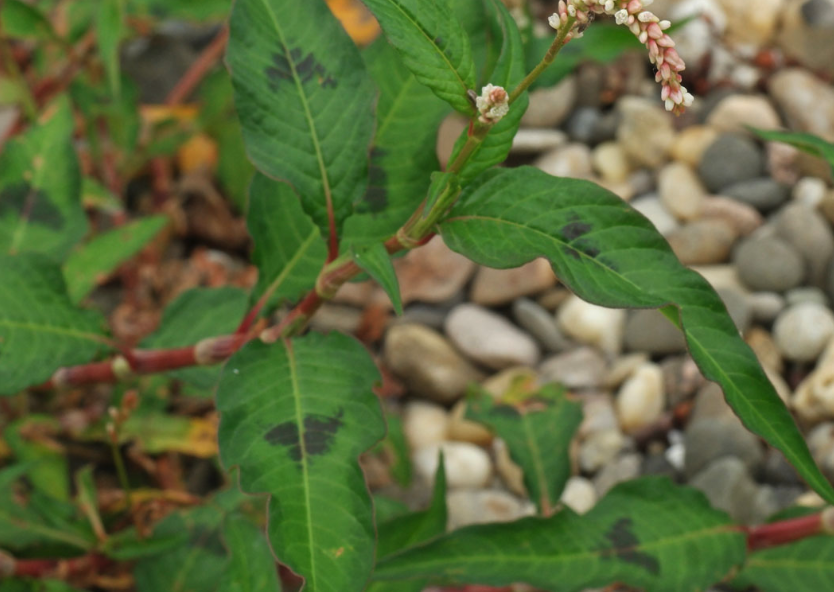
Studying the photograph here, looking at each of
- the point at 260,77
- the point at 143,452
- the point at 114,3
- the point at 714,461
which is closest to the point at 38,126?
the point at 114,3

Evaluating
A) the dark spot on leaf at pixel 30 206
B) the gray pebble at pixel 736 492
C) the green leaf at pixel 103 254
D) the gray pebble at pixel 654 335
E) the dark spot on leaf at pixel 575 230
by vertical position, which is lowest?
the gray pebble at pixel 736 492

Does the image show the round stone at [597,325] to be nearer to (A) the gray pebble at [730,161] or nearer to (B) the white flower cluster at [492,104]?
(A) the gray pebble at [730,161]

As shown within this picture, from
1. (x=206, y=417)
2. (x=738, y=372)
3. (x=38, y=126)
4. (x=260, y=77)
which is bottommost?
(x=206, y=417)

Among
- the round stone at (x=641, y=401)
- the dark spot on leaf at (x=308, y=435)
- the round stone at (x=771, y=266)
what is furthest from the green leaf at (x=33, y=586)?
the round stone at (x=771, y=266)

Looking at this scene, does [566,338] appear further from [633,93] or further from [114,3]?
[114,3]

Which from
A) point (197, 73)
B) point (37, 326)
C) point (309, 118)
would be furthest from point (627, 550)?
point (197, 73)

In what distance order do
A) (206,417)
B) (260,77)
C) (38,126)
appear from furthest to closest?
(206,417) < (38,126) < (260,77)

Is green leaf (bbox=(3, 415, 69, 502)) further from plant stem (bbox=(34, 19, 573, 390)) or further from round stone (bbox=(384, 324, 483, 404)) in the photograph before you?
round stone (bbox=(384, 324, 483, 404))
